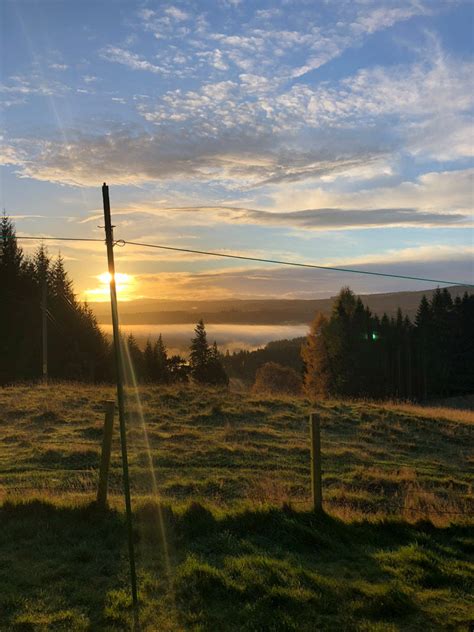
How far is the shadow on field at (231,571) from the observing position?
5.78 meters

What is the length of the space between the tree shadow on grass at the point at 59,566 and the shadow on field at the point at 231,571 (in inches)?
0.6

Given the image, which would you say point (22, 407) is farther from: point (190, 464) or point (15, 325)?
point (15, 325)

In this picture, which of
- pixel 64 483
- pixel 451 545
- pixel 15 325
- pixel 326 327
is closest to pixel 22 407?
pixel 64 483

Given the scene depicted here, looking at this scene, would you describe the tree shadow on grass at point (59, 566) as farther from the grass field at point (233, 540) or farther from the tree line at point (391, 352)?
the tree line at point (391, 352)

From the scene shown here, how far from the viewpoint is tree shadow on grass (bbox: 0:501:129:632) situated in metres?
5.73

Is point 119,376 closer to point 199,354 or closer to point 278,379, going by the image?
point 199,354

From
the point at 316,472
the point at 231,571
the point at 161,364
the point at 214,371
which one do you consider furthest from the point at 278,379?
the point at 231,571

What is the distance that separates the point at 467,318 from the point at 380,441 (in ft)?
218

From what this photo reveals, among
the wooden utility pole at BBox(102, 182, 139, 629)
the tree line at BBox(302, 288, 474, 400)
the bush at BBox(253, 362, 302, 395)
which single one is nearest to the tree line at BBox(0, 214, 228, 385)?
the tree line at BBox(302, 288, 474, 400)

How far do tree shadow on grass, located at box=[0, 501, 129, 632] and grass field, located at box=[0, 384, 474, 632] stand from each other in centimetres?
2

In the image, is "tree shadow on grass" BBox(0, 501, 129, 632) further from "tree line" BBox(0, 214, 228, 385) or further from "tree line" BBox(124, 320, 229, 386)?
"tree line" BBox(124, 320, 229, 386)

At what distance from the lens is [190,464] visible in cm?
1346

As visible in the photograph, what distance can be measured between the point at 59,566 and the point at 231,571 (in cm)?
223

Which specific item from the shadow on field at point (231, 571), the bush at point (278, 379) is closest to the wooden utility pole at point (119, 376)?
the shadow on field at point (231, 571)
